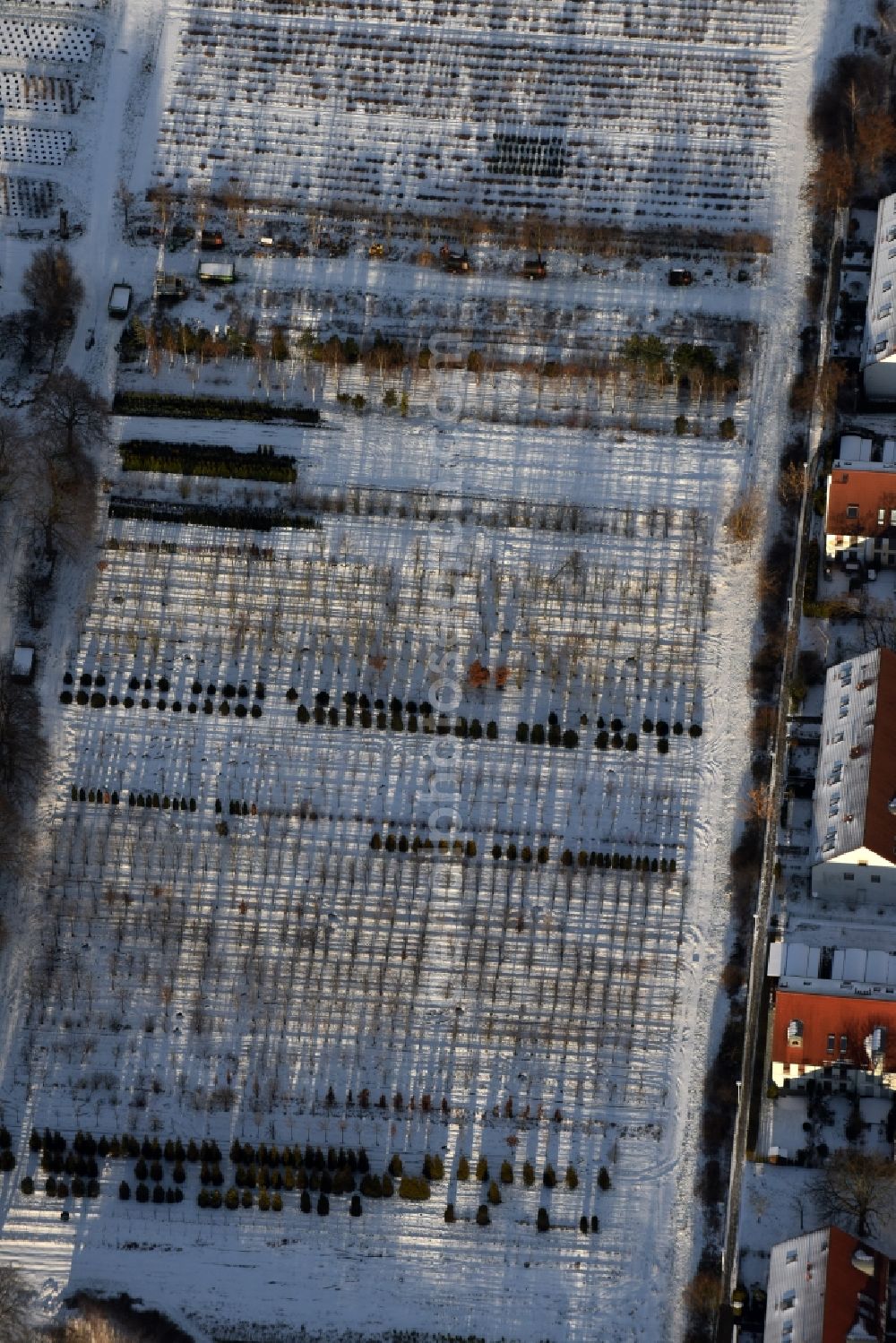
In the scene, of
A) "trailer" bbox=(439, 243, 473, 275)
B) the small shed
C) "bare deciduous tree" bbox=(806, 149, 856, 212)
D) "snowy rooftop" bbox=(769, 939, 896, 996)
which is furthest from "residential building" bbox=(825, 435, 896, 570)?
the small shed

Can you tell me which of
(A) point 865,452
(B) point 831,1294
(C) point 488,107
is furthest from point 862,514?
(B) point 831,1294

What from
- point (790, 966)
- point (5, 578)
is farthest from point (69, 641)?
point (790, 966)

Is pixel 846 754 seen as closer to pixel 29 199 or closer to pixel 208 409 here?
pixel 208 409

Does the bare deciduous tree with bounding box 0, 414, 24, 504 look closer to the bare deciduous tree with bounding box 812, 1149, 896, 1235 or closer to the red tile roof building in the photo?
the red tile roof building

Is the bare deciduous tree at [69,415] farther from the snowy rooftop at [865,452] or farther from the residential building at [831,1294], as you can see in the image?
the residential building at [831,1294]

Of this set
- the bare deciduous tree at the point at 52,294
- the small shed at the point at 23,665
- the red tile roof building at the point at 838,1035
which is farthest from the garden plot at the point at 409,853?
the bare deciduous tree at the point at 52,294

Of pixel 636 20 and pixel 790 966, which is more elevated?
pixel 636 20

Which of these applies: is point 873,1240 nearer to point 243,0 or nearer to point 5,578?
point 5,578
